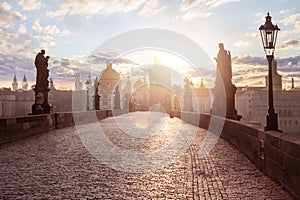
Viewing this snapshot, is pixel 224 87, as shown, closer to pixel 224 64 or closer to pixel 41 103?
pixel 224 64

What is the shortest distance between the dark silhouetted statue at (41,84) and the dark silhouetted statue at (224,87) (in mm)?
9972

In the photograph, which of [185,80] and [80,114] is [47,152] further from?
[185,80]

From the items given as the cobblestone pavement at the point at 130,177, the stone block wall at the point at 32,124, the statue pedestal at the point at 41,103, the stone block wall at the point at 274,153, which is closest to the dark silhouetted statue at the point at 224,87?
the stone block wall at the point at 274,153

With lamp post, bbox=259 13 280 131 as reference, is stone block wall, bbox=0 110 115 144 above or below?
below

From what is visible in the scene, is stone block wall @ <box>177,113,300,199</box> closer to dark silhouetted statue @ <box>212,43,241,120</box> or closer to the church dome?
dark silhouetted statue @ <box>212,43,241,120</box>

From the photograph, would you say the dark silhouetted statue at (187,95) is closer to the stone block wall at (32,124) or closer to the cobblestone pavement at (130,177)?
the stone block wall at (32,124)

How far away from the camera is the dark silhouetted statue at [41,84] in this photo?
22.4 m

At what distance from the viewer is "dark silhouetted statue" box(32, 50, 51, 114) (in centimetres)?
2241

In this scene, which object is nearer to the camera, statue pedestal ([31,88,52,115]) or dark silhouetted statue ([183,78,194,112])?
statue pedestal ([31,88,52,115])

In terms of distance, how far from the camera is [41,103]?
74.5 feet

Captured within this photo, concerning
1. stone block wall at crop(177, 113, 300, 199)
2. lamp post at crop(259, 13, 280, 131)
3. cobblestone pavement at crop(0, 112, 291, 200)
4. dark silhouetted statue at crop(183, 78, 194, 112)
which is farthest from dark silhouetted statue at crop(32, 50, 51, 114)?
dark silhouetted statue at crop(183, 78, 194, 112)

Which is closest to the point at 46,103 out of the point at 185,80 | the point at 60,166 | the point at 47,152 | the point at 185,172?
the point at 47,152

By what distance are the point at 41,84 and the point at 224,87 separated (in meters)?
10.8

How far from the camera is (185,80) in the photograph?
4516 cm
